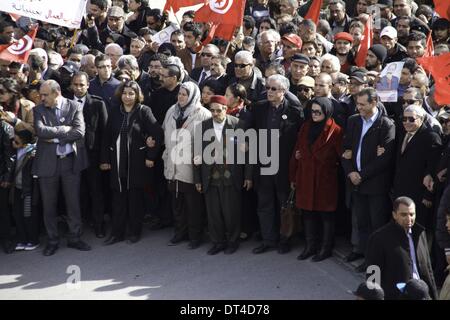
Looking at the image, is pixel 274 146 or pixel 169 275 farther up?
pixel 274 146

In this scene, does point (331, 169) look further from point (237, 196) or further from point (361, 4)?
point (361, 4)

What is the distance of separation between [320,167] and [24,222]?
3679mm

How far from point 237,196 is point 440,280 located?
2.55 m

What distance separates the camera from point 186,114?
10.0 m

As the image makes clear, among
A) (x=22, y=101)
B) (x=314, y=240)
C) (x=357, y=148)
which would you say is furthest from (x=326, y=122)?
(x=22, y=101)

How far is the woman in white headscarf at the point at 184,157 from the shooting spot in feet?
32.7

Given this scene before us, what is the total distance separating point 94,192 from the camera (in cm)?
1066

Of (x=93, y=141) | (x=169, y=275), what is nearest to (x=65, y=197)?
(x=93, y=141)

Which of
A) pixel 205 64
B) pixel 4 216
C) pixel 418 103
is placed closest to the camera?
pixel 418 103

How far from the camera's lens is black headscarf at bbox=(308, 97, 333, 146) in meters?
9.32

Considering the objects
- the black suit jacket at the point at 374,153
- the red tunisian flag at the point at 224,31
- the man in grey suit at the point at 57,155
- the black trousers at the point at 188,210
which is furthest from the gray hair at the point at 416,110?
the man in grey suit at the point at 57,155

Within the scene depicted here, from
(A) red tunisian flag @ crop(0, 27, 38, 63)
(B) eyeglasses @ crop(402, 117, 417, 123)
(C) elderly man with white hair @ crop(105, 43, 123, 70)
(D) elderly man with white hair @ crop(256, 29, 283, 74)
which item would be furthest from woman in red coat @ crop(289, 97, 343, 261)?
(A) red tunisian flag @ crop(0, 27, 38, 63)

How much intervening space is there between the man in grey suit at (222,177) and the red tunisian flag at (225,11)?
218cm

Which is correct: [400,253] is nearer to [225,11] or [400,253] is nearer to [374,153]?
[374,153]
